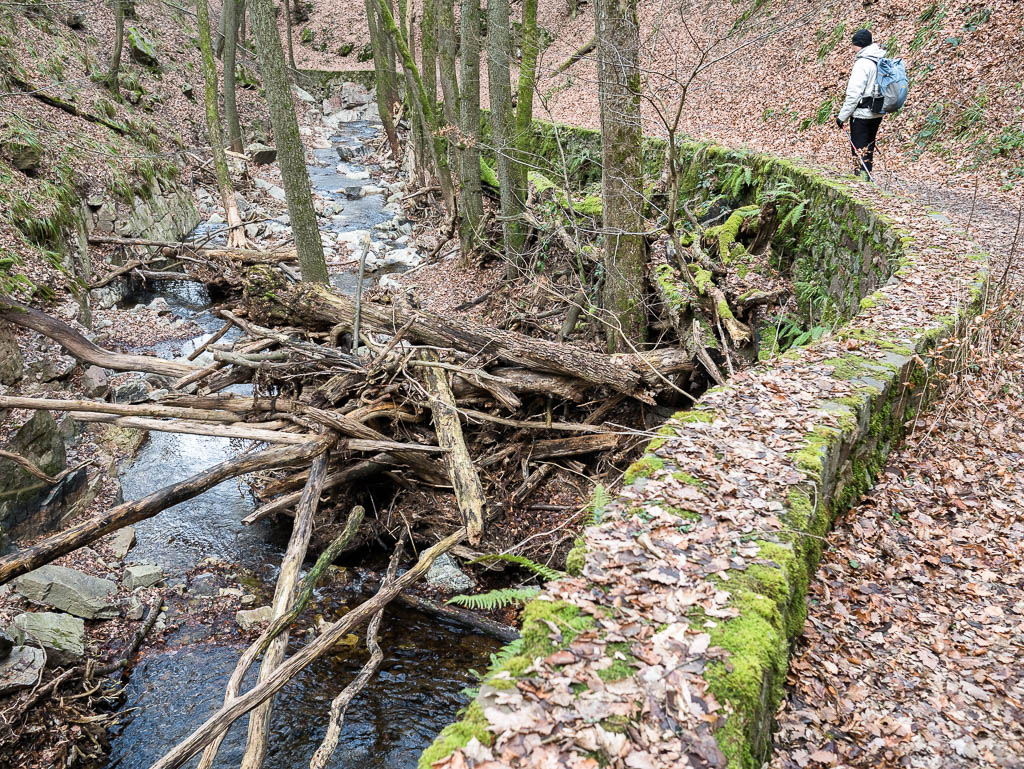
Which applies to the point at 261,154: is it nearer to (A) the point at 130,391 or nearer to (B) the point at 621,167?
(A) the point at 130,391

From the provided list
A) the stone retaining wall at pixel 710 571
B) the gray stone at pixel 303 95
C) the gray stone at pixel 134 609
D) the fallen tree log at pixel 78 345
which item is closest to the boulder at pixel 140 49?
the gray stone at pixel 303 95

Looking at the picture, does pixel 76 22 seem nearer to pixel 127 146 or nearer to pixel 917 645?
pixel 127 146

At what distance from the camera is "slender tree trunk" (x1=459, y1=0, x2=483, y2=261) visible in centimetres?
1249

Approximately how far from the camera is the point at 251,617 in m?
5.96

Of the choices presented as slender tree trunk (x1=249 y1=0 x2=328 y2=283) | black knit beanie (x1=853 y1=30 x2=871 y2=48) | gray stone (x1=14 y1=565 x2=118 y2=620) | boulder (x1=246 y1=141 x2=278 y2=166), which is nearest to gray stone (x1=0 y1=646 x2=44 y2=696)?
gray stone (x1=14 y1=565 x2=118 y2=620)

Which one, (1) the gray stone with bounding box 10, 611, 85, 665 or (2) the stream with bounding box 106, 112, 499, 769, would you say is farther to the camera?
(1) the gray stone with bounding box 10, 611, 85, 665

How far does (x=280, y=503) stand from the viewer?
660 cm

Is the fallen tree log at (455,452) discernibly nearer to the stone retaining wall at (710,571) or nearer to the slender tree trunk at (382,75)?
the stone retaining wall at (710,571)

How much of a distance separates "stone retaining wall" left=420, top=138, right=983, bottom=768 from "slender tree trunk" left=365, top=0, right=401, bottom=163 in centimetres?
1838

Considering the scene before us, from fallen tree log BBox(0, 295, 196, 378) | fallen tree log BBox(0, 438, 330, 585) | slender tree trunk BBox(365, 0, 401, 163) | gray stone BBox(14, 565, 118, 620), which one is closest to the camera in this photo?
fallen tree log BBox(0, 438, 330, 585)

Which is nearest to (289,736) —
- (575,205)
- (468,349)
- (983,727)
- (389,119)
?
(468,349)

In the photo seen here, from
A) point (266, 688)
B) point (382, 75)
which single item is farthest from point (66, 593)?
point (382, 75)

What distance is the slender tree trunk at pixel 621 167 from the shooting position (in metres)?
6.47

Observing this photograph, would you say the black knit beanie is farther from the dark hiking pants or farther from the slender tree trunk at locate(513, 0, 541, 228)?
the slender tree trunk at locate(513, 0, 541, 228)
